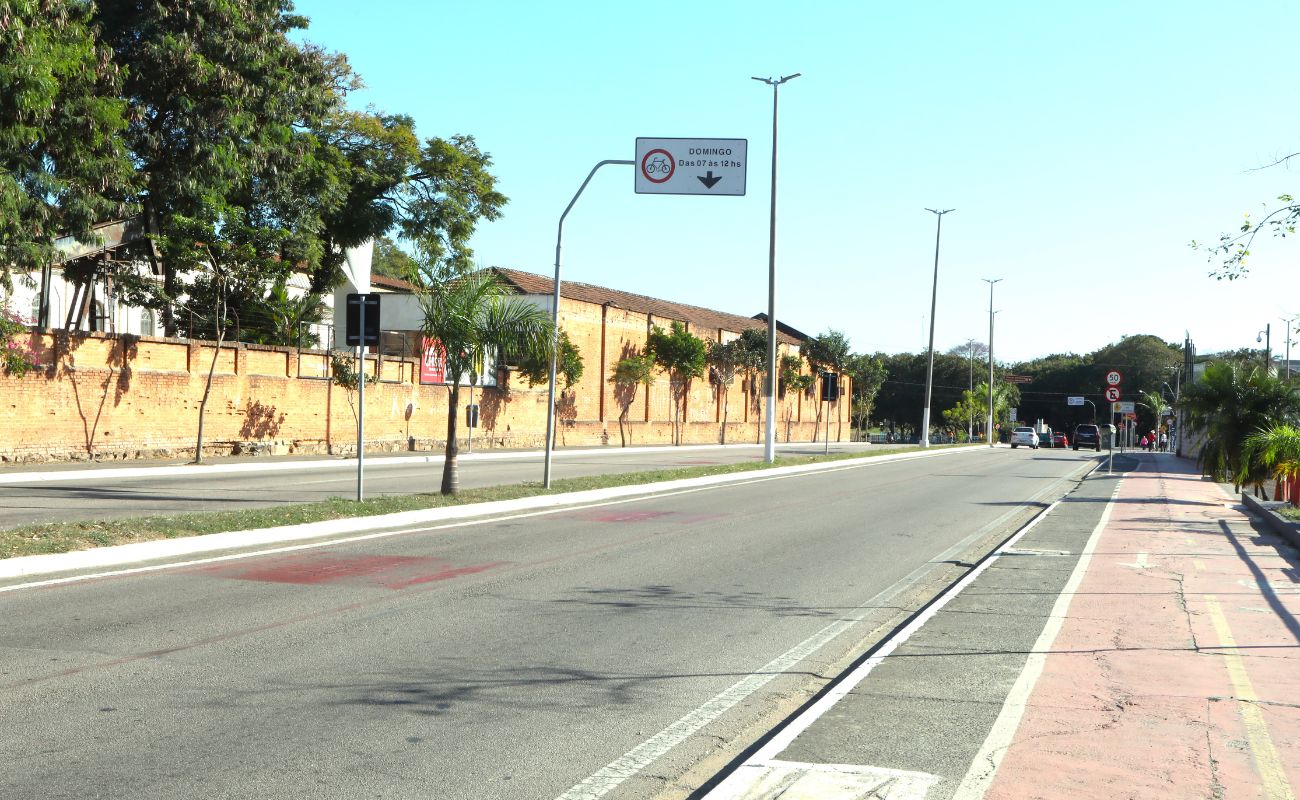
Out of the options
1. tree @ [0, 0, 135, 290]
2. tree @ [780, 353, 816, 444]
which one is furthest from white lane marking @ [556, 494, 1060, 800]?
tree @ [780, 353, 816, 444]

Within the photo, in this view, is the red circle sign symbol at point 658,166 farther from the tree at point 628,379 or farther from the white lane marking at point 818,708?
the tree at point 628,379

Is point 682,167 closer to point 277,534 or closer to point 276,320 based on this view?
point 277,534

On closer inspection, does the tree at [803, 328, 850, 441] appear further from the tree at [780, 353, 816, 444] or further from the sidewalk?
the sidewalk

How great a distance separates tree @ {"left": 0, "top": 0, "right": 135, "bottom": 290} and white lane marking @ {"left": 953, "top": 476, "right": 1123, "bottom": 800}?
20387mm

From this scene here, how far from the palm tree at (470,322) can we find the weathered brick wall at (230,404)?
489 inches

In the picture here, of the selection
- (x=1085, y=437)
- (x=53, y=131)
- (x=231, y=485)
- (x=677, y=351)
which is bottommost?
(x=231, y=485)

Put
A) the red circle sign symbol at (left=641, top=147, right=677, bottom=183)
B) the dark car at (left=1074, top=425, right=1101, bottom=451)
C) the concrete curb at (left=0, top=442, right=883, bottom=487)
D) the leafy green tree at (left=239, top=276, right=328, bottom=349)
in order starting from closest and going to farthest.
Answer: the red circle sign symbol at (left=641, top=147, right=677, bottom=183) → the concrete curb at (left=0, top=442, right=883, bottom=487) → the leafy green tree at (left=239, top=276, right=328, bottom=349) → the dark car at (left=1074, top=425, right=1101, bottom=451)

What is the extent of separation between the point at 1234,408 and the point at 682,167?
13.4 meters

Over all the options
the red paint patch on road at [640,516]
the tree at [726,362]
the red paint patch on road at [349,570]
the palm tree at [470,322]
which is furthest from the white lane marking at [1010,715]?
the tree at [726,362]

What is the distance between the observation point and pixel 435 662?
756 centimetres

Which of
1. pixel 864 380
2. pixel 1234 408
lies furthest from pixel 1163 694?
pixel 864 380

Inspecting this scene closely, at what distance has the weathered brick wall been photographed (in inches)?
1054

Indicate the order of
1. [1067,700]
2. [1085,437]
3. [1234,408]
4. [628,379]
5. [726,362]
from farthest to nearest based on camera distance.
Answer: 1. [1085,437]
2. [726,362]
3. [628,379]
4. [1234,408]
5. [1067,700]

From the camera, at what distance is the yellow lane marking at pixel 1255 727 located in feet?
17.6
